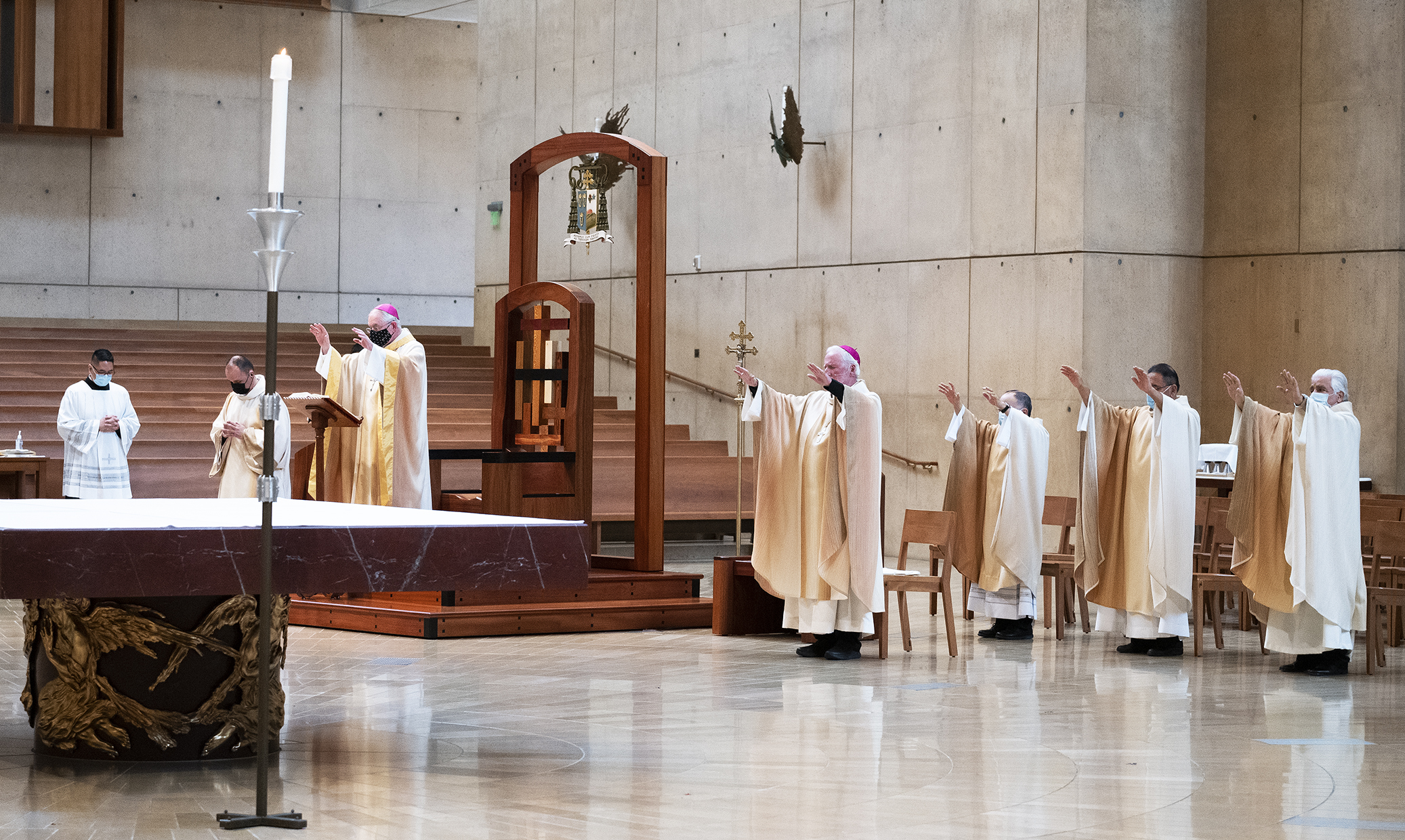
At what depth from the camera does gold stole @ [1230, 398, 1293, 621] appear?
8.58 meters

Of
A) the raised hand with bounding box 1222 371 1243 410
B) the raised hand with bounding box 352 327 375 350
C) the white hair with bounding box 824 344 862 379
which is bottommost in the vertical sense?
Result: the raised hand with bounding box 1222 371 1243 410

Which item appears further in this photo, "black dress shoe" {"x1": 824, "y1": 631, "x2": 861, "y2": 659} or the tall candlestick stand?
"black dress shoe" {"x1": 824, "y1": 631, "x2": 861, "y2": 659}

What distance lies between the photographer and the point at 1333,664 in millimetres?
8305

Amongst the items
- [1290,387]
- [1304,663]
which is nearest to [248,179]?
[1290,387]

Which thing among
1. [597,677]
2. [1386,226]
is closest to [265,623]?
[597,677]

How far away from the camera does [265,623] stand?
14.0 feet

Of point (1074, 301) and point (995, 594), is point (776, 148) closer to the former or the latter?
point (1074, 301)

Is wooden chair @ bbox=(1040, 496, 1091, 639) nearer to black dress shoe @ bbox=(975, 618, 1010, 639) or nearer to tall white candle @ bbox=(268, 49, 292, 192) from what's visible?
black dress shoe @ bbox=(975, 618, 1010, 639)

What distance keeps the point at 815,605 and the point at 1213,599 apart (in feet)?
8.13

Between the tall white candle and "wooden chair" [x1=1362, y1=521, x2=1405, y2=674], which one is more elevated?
the tall white candle

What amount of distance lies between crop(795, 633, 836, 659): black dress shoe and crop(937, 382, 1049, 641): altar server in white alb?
4.54 feet

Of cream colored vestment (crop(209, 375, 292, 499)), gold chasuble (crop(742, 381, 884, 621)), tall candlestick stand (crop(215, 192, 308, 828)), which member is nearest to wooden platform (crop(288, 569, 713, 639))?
gold chasuble (crop(742, 381, 884, 621))

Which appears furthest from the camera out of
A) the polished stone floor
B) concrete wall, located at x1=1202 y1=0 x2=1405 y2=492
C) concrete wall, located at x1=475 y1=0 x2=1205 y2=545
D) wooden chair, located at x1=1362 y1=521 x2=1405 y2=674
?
concrete wall, located at x1=475 y1=0 x2=1205 y2=545

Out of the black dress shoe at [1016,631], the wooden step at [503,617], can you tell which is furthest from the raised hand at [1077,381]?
the wooden step at [503,617]
